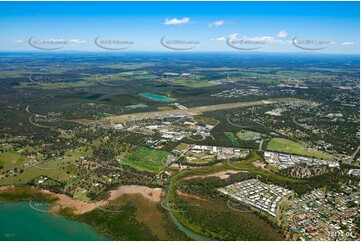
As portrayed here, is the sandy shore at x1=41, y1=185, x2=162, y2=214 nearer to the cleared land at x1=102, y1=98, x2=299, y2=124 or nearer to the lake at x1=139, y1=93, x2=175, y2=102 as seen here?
the cleared land at x1=102, y1=98, x2=299, y2=124

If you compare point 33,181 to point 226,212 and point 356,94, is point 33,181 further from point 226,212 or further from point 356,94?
point 356,94

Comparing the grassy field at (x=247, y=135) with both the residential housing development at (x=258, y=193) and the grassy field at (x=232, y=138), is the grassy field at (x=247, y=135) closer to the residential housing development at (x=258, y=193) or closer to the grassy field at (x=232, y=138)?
the grassy field at (x=232, y=138)

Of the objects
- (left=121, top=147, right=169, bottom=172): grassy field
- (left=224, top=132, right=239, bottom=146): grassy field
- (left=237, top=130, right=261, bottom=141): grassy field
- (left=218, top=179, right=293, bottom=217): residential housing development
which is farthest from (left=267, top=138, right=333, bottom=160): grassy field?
(left=121, top=147, right=169, bottom=172): grassy field

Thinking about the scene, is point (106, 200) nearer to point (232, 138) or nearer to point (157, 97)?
point (232, 138)

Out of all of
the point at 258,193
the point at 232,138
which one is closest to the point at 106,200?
the point at 258,193

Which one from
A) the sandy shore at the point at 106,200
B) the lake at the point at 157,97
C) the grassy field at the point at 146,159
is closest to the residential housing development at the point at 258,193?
the sandy shore at the point at 106,200

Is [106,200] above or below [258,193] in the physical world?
below

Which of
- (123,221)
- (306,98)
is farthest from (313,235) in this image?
(306,98)
